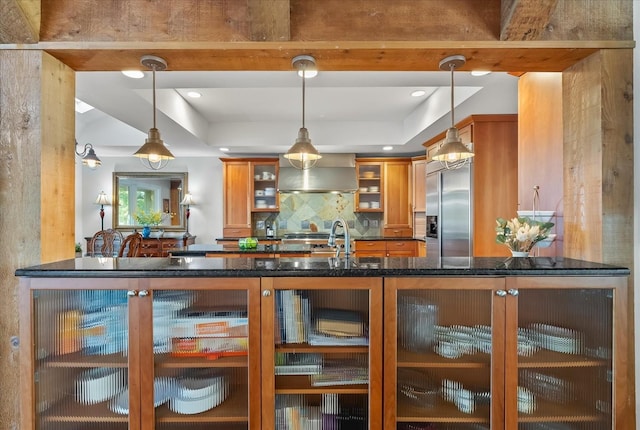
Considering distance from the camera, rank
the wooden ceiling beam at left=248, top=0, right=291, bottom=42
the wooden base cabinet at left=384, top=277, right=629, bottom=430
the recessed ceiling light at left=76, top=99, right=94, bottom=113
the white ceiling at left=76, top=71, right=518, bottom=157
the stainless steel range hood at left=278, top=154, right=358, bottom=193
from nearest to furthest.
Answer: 1. the wooden base cabinet at left=384, top=277, right=629, bottom=430
2. the wooden ceiling beam at left=248, top=0, right=291, bottom=42
3. the white ceiling at left=76, top=71, right=518, bottom=157
4. the recessed ceiling light at left=76, top=99, right=94, bottom=113
5. the stainless steel range hood at left=278, top=154, right=358, bottom=193

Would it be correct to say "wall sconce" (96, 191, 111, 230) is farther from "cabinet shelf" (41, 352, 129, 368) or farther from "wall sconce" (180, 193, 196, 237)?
"cabinet shelf" (41, 352, 129, 368)

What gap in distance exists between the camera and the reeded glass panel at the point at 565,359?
1395 millimetres

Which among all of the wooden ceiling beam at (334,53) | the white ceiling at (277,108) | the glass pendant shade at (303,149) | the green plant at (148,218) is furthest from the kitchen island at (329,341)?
the green plant at (148,218)

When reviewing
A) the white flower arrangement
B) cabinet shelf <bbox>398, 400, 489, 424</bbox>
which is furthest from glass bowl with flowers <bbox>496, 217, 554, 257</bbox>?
cabinet shelf <bbox>398, 400, 489, 424</bbox>

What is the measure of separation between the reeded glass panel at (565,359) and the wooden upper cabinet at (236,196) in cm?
477

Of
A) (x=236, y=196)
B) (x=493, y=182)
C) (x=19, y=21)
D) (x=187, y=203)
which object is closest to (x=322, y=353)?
(x=19, y=21)

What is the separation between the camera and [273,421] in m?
1.38

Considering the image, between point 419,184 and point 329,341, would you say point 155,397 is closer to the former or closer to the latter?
point 329,341

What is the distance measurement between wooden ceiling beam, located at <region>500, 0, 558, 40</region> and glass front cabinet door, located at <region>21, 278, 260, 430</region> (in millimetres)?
1681

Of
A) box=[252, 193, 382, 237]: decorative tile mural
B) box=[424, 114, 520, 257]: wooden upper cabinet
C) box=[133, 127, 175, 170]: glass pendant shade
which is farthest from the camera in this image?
box=[252, 193, 382, 237]: decorative tile mural

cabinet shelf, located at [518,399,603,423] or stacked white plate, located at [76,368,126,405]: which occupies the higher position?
stacked white plate, located at [76,368,126,405]

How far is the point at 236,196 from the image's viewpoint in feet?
18.4

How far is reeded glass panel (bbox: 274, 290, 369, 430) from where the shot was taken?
1.41 m

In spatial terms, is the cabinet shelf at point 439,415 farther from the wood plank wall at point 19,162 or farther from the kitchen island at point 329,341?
the wood plank wall at point 19,162
